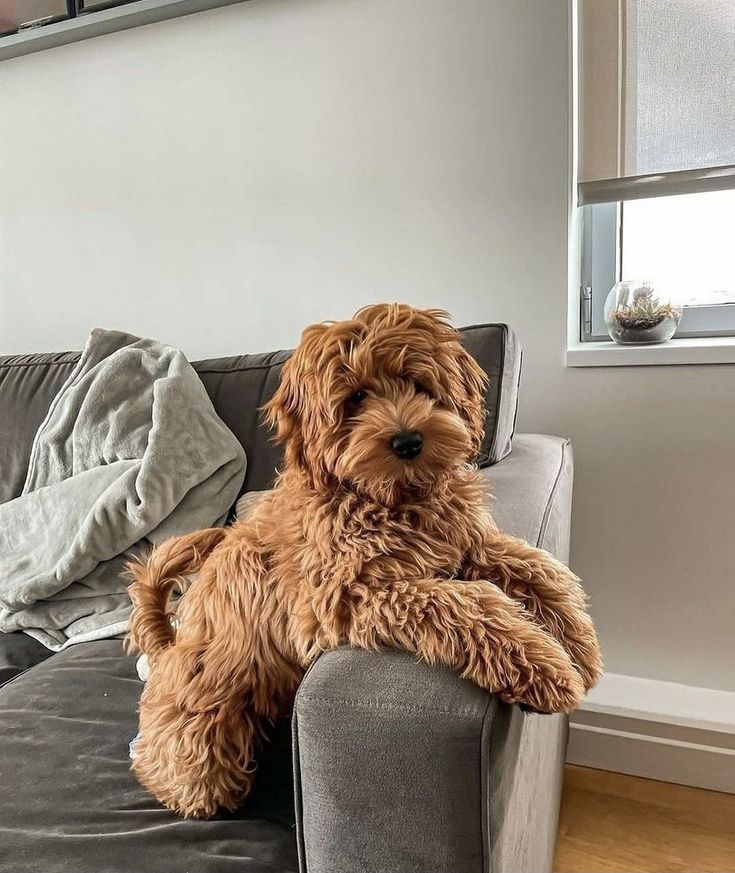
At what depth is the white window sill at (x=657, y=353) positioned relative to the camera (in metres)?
1.53

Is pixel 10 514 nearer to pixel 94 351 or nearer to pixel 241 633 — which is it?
pixel 94 351

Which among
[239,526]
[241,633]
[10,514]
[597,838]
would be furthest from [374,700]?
[10,514]

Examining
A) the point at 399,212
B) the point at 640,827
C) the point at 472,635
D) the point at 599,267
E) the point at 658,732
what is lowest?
the point at 640,827

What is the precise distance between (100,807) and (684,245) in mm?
1629

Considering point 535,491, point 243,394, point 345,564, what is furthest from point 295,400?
point 243,394

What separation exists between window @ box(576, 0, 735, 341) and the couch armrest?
49.8 inches

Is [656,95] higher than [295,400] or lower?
higher

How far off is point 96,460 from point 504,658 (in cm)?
119

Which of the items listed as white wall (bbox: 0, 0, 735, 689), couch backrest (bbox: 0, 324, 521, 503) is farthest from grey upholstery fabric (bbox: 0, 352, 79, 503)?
white wall (bbox: 0, 0, 735, 689)

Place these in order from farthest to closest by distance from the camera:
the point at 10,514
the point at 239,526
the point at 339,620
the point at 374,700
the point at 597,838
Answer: the point at 10,514 < the point at 597,838 < the point at 239,526 < the point at 339,620 < the point at 374,700

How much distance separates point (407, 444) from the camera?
0.78 meters

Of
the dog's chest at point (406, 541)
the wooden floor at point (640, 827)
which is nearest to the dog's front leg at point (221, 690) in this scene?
the dog's chest at point (406, 541)

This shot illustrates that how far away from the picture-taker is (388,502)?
2.72ft

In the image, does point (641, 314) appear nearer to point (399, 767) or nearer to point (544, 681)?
point (544, 681)
